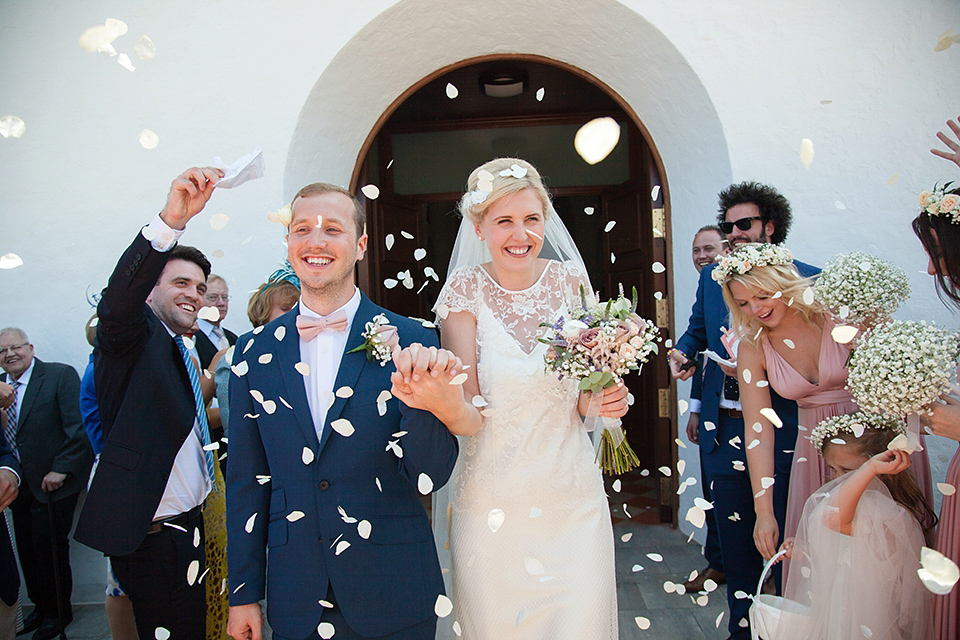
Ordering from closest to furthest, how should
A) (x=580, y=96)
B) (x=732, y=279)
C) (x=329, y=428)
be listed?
(x=329, y=428) < (x=732, y=279) < (x=580, y=96)

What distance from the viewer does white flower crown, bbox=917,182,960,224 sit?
6.82ft

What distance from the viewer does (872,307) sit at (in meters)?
2.35

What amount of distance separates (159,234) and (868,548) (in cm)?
264

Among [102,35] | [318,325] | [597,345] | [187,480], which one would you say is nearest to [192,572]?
[187,480]

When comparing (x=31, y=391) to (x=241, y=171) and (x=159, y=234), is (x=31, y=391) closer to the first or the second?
(x=159, y=234)

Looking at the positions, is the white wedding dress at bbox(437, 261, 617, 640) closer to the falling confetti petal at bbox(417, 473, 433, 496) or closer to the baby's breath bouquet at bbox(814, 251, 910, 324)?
the falling confetti petal at bbox(417, 473, 433, 496)

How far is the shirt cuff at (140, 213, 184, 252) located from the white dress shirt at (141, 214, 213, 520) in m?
0.57

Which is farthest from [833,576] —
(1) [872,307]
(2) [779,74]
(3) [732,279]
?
(2) [779,74]

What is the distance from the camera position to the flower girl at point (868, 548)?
2.24 meters

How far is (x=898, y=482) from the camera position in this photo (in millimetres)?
2355

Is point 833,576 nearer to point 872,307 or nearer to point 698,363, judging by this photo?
point 872,307

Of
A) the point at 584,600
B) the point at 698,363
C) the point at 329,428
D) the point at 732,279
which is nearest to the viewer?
the point at 329,428

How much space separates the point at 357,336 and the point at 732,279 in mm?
1608

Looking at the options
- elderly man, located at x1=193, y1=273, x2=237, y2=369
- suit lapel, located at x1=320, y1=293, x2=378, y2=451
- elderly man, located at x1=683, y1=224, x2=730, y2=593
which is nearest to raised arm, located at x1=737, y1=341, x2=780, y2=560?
elderly man, located at x1=683, y1=224, x2=730, y2=593
